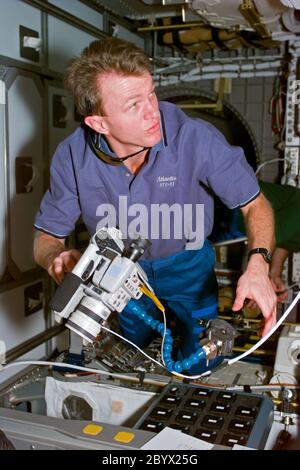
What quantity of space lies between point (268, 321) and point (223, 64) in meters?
4.00

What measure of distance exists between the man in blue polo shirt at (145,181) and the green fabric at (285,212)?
3.42 ft

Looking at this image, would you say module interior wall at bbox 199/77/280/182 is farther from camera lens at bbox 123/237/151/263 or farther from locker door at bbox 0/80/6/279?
camera lens at bbox 123/237/151/263

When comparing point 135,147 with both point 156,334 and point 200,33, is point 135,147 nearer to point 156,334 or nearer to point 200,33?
point 156,334

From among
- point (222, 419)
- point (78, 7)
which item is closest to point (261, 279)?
point (222, 419)

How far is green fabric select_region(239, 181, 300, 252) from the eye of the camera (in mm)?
4125

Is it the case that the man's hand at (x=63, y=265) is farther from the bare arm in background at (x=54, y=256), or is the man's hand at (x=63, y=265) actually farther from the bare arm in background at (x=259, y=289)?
the bare arm in background at (x=259, y=289)

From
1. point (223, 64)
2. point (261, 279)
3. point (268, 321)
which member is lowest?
point (268, 321)

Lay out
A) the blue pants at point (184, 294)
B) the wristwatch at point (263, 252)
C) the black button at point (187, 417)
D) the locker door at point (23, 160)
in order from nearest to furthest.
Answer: the black button at point (187, 417)
the wristwatch at point (263, 252)
the blue pants at point (184, 294)
the locker door at point (23, 160)

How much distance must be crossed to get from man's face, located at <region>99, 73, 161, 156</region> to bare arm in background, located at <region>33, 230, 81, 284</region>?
69cm

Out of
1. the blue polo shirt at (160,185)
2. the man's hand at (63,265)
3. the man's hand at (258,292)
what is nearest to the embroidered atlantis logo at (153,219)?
the blue polo shirt at (160,185)

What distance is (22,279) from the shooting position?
3799 millimetres

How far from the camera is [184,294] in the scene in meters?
3.31

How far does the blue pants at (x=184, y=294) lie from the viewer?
10.3 ft

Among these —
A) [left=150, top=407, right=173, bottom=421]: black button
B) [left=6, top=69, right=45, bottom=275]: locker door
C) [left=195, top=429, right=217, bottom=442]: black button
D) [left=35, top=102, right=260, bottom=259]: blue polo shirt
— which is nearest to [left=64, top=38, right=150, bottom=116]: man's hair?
[left=35, top=102, right=260, bottom=259]: blue polo shirt
